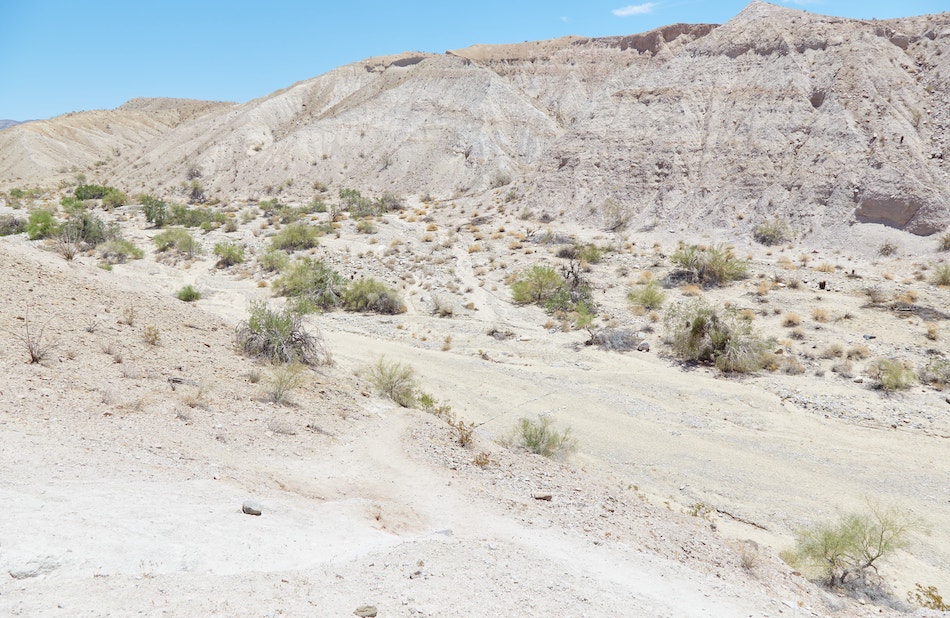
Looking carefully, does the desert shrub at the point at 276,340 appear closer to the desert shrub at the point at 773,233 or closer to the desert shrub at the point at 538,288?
the desert shrub at the point at 538,288

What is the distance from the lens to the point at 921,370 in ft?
47.0

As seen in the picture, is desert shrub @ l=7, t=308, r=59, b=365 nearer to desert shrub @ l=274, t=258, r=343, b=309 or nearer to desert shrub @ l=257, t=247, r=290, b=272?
desert shrub @ l=274, t=258, r=343, b=309

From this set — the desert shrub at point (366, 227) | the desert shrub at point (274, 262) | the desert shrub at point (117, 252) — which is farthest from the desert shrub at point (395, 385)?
the desert shrub at point (366, 227)

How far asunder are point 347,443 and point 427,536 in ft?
9.92

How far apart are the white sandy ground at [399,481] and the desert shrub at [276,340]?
1.54 feet

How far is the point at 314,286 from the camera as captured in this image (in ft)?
69.7

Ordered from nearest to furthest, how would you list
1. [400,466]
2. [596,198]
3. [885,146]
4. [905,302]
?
[400,466] < [905,302] < [885,146] < [596,198]

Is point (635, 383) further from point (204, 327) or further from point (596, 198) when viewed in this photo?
point (596, 198)

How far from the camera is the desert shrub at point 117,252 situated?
973 inches

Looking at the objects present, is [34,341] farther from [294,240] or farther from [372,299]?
[294,240]

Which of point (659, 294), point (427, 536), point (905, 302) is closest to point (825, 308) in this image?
point (905, 302)

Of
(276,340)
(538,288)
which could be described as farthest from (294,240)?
(276,340)

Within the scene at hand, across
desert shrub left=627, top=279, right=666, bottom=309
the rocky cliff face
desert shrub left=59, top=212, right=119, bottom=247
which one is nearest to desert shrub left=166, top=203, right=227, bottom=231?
desert shrub left=59, top=212, right=119, bottom=247

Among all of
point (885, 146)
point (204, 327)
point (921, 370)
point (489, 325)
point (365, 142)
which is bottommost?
point (921, 370)
